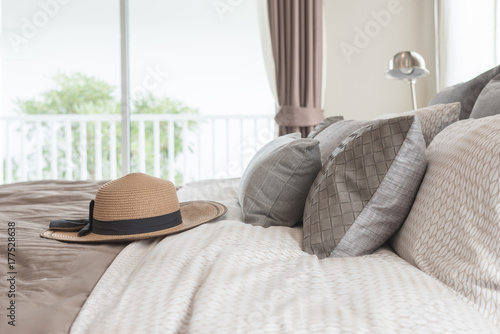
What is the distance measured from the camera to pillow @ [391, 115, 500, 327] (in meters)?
0.78

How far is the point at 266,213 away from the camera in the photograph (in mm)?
1383

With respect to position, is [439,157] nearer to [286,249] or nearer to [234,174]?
[286,249]

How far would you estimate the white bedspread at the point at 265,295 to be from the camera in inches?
27.3

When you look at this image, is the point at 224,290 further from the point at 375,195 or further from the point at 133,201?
the point at 133,201

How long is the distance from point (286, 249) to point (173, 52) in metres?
6.52

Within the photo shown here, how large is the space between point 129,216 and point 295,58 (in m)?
2.83

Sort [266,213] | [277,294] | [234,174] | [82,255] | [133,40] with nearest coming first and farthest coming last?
[277,294] < [82,255] < [266,213] < [234,174] < [133,40]

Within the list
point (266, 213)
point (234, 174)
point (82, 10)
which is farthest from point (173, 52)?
point (266, 213)

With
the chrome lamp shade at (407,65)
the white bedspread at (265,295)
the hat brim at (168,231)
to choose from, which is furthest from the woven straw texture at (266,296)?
the chrome lamp shade at (407,65)

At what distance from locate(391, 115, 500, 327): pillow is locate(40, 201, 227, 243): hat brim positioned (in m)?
0.59

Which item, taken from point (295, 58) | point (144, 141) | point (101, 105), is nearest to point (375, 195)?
point (295, 58)

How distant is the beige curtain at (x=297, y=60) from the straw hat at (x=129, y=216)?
8.36ft

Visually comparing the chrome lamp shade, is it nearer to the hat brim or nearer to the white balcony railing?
the hat brim

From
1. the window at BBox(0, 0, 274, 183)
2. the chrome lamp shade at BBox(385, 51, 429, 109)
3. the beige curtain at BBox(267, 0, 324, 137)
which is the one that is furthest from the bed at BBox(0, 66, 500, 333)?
the window at BBox(0, 0, 274, 183)
